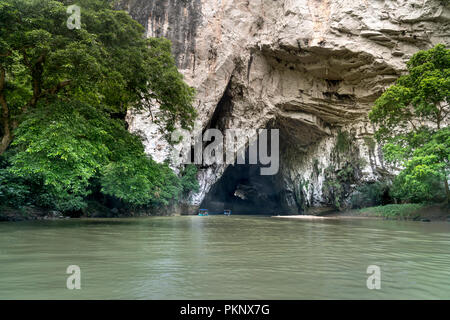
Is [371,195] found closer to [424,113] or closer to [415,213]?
[415,213]

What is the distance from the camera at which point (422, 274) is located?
199cm

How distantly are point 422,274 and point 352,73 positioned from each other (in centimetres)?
1968

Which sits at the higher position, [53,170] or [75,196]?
[53,170]

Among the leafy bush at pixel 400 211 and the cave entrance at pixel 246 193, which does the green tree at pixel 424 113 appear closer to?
Result: the leafy bush at pixel 400 211

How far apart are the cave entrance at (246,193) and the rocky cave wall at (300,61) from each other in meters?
6.56

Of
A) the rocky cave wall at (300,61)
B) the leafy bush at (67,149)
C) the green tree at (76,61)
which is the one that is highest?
the rocky cave wall at (300,61)

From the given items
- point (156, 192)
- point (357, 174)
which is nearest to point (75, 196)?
point (156, 192)

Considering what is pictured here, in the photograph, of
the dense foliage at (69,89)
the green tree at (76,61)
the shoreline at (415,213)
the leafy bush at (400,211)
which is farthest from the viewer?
the leafy bush at (400,211)

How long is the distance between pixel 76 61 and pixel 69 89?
2145 millimetres

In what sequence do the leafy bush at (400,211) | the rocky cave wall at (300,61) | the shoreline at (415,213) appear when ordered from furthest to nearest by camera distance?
1. the rocky cave wall at (300,61)
2. the leafy bush at (400,211)
3. the shoreline at (415,213)

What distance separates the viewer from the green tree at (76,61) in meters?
6.18

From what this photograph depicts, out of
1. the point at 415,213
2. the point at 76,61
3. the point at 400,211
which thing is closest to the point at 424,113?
the point at 415,213

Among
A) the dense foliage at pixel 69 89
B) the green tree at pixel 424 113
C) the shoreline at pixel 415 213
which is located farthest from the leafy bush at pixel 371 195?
the dense foliage at pixel 69 89
